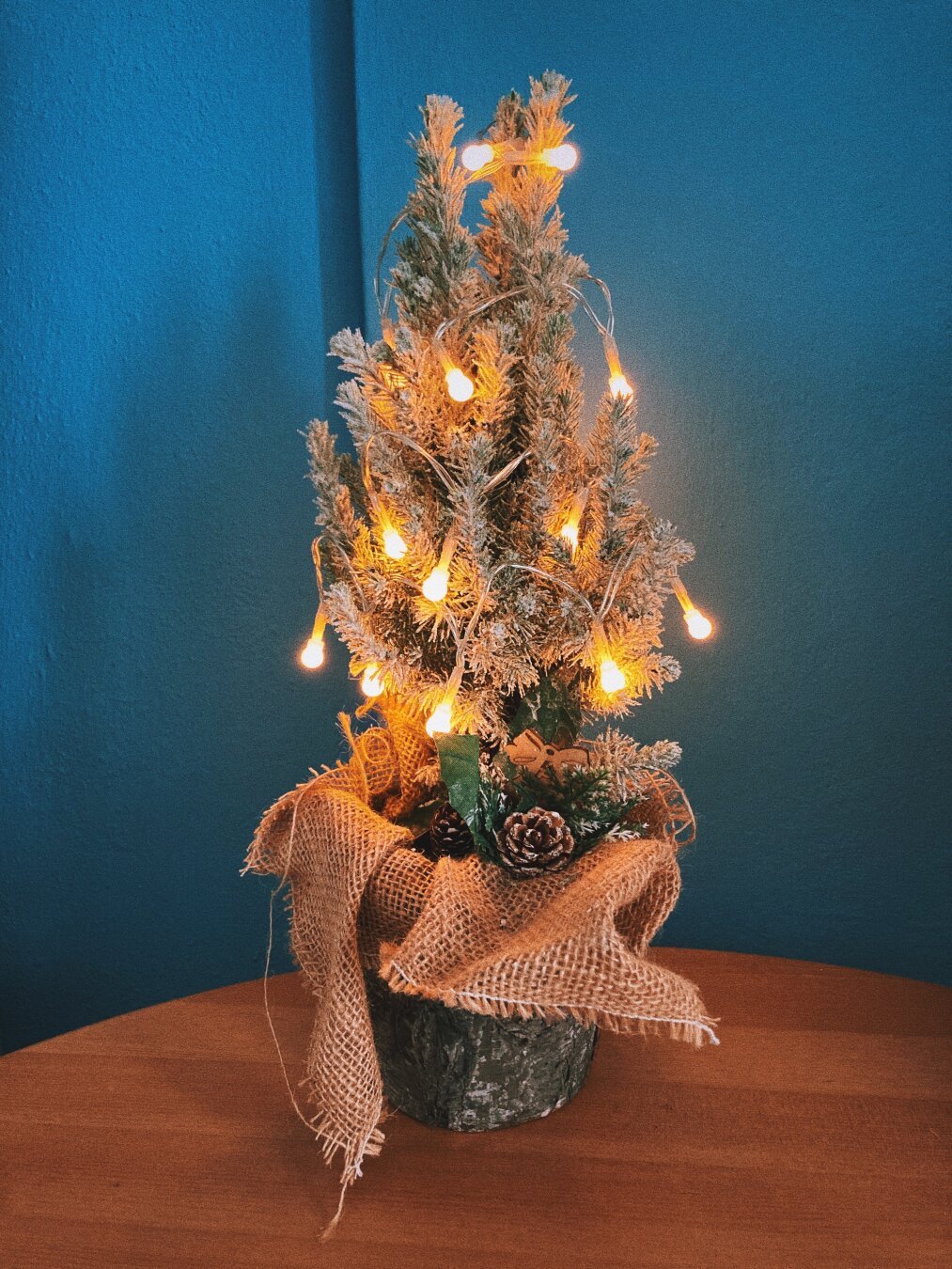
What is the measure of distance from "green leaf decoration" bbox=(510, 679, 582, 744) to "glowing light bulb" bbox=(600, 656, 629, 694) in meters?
0.05

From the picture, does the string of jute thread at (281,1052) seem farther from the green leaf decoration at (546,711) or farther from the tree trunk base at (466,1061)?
the green leaf decoration at (546,711)

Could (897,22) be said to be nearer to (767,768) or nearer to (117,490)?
(767,768)

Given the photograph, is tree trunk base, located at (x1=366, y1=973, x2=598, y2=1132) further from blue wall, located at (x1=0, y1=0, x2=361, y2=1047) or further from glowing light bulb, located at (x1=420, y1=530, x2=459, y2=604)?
blue wall, located at (x1=0, y1=0, x2=361, y2=1047)

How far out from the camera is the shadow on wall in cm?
107

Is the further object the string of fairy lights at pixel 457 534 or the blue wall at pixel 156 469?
the blue wall at pixel 156 469

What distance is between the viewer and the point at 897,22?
3.09 feet

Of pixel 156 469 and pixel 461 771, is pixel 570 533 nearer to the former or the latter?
pixel 461 771

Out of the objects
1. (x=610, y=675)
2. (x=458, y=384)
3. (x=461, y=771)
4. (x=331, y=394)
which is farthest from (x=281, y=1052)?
(x=331, y=394)

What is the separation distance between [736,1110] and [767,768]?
1.43 ft

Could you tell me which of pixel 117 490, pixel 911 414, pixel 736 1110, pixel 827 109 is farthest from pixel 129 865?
pixel 827 109

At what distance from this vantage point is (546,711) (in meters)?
0.75

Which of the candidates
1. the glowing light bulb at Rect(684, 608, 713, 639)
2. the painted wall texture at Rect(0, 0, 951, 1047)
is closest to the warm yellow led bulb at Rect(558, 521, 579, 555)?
the glowing light bulb at Rect(684, 608, 713, 639)

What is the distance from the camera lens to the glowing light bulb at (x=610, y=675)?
705mm

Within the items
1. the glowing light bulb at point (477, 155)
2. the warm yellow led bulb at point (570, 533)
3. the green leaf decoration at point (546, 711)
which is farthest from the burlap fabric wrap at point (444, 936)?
the glowing light bulb at point (477, 155)
